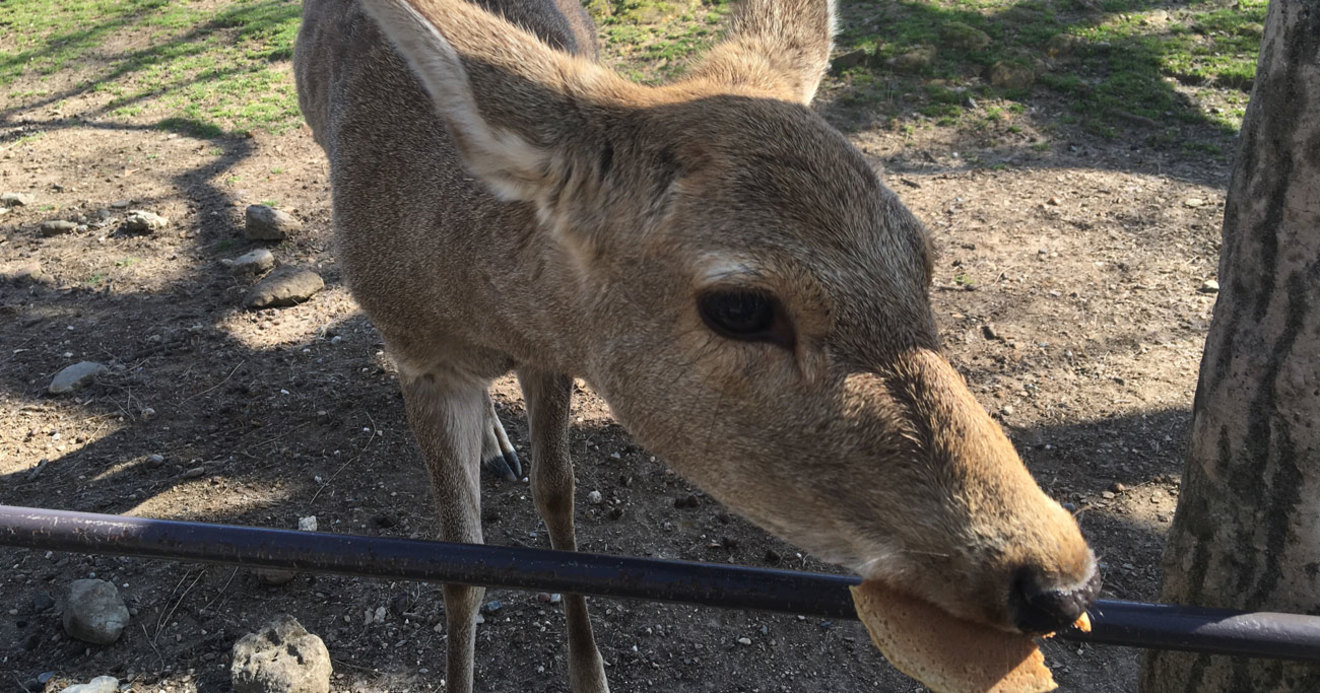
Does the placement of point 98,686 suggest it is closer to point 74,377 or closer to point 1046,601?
point 74,377

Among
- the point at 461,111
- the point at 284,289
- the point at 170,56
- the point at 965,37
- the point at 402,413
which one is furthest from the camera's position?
the point at 170,56

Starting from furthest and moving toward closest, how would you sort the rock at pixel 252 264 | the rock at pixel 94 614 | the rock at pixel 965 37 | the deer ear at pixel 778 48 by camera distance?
the rock at pixel 965 37 < the rock at pixel 252 264 < the rock at pixel 94 614 < the deer ear at pixel 778 48

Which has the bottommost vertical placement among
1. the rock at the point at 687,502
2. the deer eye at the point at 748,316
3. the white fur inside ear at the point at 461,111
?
the rock at the point at 687,502

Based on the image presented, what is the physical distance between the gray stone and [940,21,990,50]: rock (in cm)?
727

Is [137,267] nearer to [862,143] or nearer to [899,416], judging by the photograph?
[862,143]

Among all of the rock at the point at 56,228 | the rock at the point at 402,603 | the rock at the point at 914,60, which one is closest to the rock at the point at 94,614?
the rock at the point at 402,603

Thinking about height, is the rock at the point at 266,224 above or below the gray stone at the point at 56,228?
above

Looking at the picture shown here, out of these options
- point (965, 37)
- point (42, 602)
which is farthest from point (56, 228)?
point (965, 37)

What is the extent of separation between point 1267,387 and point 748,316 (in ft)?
3.70

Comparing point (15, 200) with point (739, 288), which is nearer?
point (739, 288)

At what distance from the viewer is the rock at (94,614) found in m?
3.44

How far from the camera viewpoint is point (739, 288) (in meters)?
1.89

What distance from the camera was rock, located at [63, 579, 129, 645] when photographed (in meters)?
3.44

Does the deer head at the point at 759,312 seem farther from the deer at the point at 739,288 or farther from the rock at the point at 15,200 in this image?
the rock at the point at 15,200
